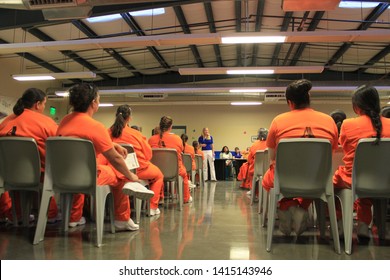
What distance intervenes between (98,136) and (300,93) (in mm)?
1424

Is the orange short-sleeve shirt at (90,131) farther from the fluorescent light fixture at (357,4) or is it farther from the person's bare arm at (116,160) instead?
the fluorescent light fixture at (357,4)

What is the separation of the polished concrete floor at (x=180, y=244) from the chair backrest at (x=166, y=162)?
30.2 inches

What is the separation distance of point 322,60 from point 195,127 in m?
5.48

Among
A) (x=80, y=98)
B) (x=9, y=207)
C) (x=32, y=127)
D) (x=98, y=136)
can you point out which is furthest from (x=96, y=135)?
(x=9, y=207)

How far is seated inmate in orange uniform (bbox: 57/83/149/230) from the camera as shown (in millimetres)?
2053

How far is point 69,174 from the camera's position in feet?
6.66

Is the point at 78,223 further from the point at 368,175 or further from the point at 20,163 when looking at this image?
the point at 368,175

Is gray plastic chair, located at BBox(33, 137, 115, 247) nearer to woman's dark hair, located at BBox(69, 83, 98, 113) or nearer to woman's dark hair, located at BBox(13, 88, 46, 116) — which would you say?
woman's dark hair, located at BBox(69, 83, 98, 113)

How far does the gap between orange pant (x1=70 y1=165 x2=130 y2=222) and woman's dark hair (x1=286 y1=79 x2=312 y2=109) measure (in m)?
1.42

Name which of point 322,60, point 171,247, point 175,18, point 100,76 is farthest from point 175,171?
point 100,76

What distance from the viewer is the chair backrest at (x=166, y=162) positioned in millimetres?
3506

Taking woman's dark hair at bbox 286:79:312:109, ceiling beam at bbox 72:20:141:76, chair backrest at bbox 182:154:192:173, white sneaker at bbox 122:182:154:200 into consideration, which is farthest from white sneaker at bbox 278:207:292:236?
ceiling beam at bbox 72:20:141:76
